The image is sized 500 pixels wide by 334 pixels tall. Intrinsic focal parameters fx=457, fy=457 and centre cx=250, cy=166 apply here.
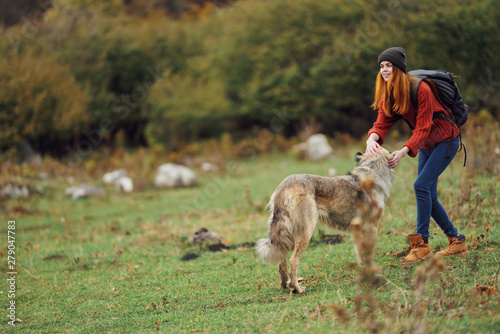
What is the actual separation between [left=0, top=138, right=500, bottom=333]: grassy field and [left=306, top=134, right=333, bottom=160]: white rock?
18.1 feet

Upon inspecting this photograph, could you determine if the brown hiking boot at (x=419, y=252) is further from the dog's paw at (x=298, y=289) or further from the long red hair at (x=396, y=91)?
the long red hair at (x=396, y=91)

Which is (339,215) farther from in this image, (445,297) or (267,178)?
(267,178)

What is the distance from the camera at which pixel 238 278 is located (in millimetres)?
6133

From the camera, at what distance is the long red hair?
5035mm

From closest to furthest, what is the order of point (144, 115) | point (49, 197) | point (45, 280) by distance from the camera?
1. point (45, 280)
2. point (49, 197)
3. point (144, 115)

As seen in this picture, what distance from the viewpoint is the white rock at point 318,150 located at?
1766cm

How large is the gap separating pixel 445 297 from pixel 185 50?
27118mm

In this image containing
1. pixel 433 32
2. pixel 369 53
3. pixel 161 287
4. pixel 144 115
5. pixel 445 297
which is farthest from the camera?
pixel 144 115

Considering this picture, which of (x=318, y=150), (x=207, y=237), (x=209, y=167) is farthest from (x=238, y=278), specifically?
(x=209, y=167)

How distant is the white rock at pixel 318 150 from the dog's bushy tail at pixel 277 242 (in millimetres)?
12818

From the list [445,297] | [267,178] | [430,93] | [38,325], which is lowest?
[267,178]

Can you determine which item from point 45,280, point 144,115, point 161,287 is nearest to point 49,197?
point 45,280

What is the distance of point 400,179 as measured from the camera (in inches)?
444

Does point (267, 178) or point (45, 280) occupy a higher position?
point (45, 280)
